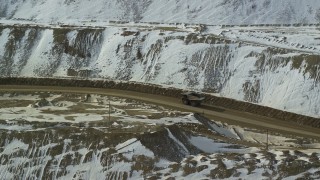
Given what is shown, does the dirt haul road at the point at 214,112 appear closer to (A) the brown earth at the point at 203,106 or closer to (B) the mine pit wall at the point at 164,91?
(A) the brown earth at the point at 203,106

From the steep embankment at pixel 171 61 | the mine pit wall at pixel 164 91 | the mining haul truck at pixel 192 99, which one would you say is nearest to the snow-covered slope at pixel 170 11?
the steep embankment at pixel 171 61

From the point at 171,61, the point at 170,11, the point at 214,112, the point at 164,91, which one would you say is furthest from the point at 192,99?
the point at 170,11

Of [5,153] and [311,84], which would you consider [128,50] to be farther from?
[5,153]

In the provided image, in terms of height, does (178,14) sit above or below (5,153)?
above

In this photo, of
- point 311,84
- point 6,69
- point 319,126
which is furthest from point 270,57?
point 6,69

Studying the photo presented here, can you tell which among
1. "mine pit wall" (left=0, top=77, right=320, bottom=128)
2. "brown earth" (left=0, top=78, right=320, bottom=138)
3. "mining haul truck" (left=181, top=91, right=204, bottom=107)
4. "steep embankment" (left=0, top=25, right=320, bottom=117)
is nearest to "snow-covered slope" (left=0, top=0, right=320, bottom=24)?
"steep embankment" (left=0, top=25, right=320, bottom=117)

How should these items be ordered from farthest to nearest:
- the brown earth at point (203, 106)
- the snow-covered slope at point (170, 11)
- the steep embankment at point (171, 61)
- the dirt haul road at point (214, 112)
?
the snow-covered slope at point (170, 11), the steep embankment at point (171, 61), the brown earth at point (203, 106), the dirt haul road at point (214, 112)

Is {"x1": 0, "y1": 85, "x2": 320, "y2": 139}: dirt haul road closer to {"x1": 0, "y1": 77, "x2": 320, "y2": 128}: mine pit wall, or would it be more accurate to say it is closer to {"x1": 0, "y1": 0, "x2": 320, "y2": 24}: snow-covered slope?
{"x1": 0, "y1": 77, "x2": 320, "y2": 128}: mine pit wall

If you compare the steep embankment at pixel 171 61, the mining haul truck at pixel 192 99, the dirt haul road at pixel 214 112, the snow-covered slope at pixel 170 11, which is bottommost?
the dirt haul road at pixel 214 112
